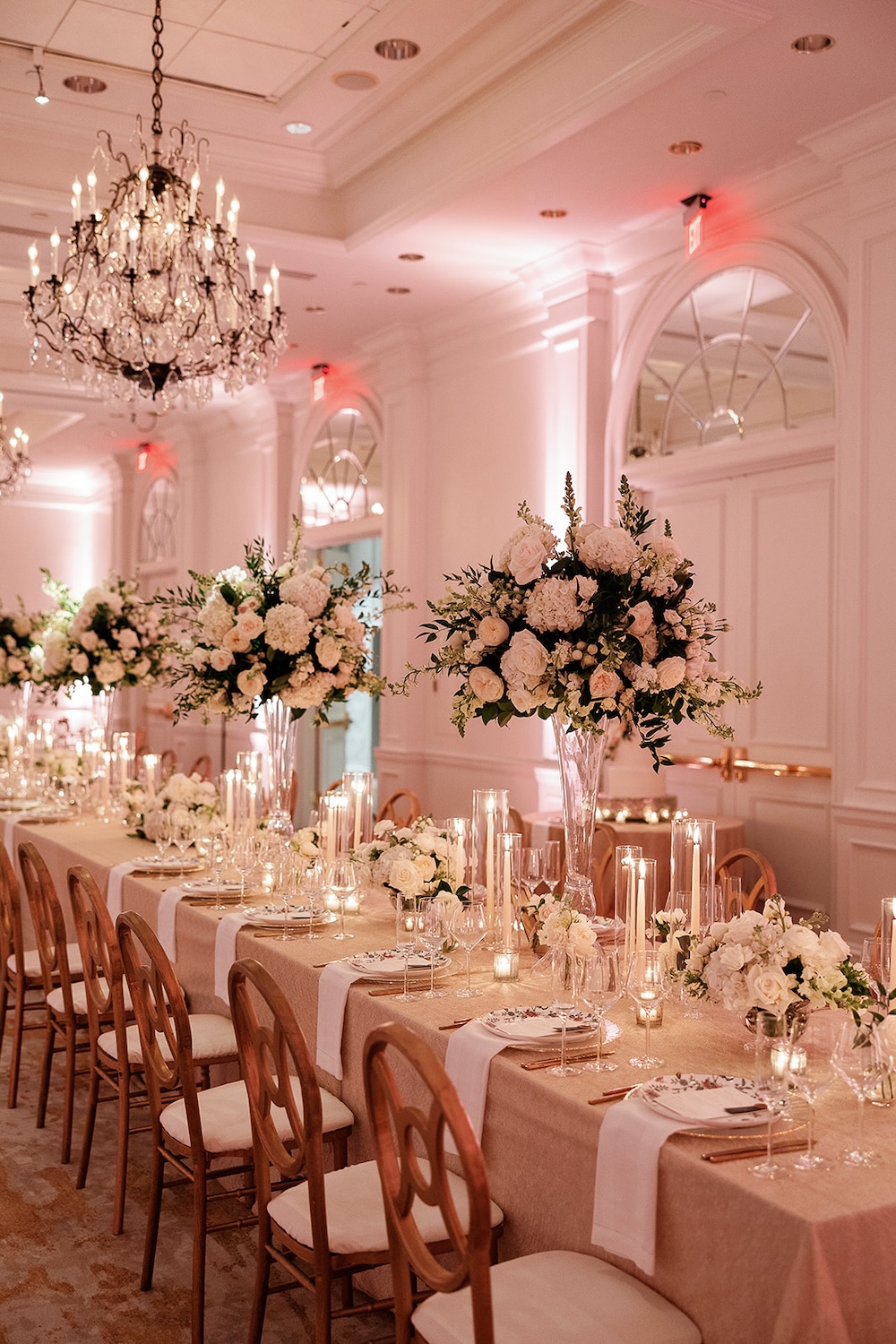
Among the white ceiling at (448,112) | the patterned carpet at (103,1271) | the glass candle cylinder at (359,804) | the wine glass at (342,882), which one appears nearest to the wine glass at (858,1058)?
the patterned carpet at (103,1271)

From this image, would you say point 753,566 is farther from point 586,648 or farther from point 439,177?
point 586,648

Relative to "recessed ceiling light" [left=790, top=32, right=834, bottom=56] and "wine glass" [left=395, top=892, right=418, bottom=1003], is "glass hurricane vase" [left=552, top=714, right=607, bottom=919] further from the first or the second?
"recessed ceiling light" [left=790, top=32, right=834, bottom=56]

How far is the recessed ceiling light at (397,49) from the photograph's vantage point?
6.47 m

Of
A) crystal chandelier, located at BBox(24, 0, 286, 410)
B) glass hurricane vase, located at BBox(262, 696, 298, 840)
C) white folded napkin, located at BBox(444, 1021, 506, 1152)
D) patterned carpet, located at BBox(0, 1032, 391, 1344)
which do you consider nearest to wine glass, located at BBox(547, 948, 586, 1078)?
white folded napkin, located at BBox(444, 1021, 506, 1152)

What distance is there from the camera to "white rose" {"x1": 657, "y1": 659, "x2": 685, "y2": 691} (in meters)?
3.56

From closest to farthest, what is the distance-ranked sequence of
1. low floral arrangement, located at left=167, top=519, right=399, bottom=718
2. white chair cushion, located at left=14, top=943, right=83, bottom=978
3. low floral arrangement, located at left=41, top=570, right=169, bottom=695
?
low floral arrangement, located at left=167, top=519, right=399, bottom=718, white chair cushion, located at left=14, top=943, right=83, bottom=978, low floral arrangement, located at left=41, top=570, right=169, bottom=695

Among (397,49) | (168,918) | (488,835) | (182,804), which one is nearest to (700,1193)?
(488,835)

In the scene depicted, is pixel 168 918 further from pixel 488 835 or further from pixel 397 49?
pixel 397 49

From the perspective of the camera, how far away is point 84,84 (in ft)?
22.7

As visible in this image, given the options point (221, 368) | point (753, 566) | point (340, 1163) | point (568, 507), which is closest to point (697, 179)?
point (753, 566)

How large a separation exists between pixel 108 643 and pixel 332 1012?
174 inches

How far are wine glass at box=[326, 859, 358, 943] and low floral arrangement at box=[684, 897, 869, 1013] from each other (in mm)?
1521

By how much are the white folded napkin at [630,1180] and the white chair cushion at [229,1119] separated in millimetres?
1090

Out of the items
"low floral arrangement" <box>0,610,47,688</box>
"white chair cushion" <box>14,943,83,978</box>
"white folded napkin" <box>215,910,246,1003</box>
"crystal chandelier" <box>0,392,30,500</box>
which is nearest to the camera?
"white folded napkin" <box>215,910,246,1003</box>
